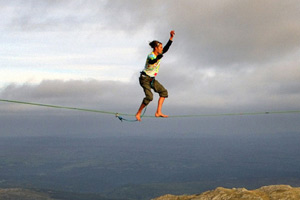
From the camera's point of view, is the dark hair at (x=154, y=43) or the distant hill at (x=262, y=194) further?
the distant hill at (x=262, y=194)

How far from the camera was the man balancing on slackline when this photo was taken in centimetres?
1186

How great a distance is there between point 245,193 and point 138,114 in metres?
34.7

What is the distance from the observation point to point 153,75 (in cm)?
1282

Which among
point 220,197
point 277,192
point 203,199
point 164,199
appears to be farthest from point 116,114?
point 164,199

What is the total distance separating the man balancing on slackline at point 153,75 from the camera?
11.9 metres

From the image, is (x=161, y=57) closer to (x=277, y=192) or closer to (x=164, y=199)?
(x=277, y=192)

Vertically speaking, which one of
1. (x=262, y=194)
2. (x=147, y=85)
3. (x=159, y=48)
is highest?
(x=159, y=48)

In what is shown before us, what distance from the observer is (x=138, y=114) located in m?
13.7

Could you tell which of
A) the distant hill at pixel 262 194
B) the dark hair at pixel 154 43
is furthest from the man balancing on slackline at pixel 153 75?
the distant hill at pixel 262 194

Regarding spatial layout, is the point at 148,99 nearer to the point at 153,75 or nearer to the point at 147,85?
→ the point at 147,85

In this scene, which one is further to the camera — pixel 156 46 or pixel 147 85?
pixel 147 85

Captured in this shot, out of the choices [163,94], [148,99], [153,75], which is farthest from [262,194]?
[153,75]

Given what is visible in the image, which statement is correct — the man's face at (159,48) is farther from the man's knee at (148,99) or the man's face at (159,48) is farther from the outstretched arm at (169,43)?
the man's knee at (148,99)

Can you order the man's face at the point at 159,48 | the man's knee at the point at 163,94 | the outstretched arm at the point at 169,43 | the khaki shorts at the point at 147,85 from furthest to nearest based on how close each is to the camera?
the man's knee at the point at 163,94, the khaki shorts at the point at 147,85, the man's face at the point at 159,48, the outstretched arm at the point at 169,43
